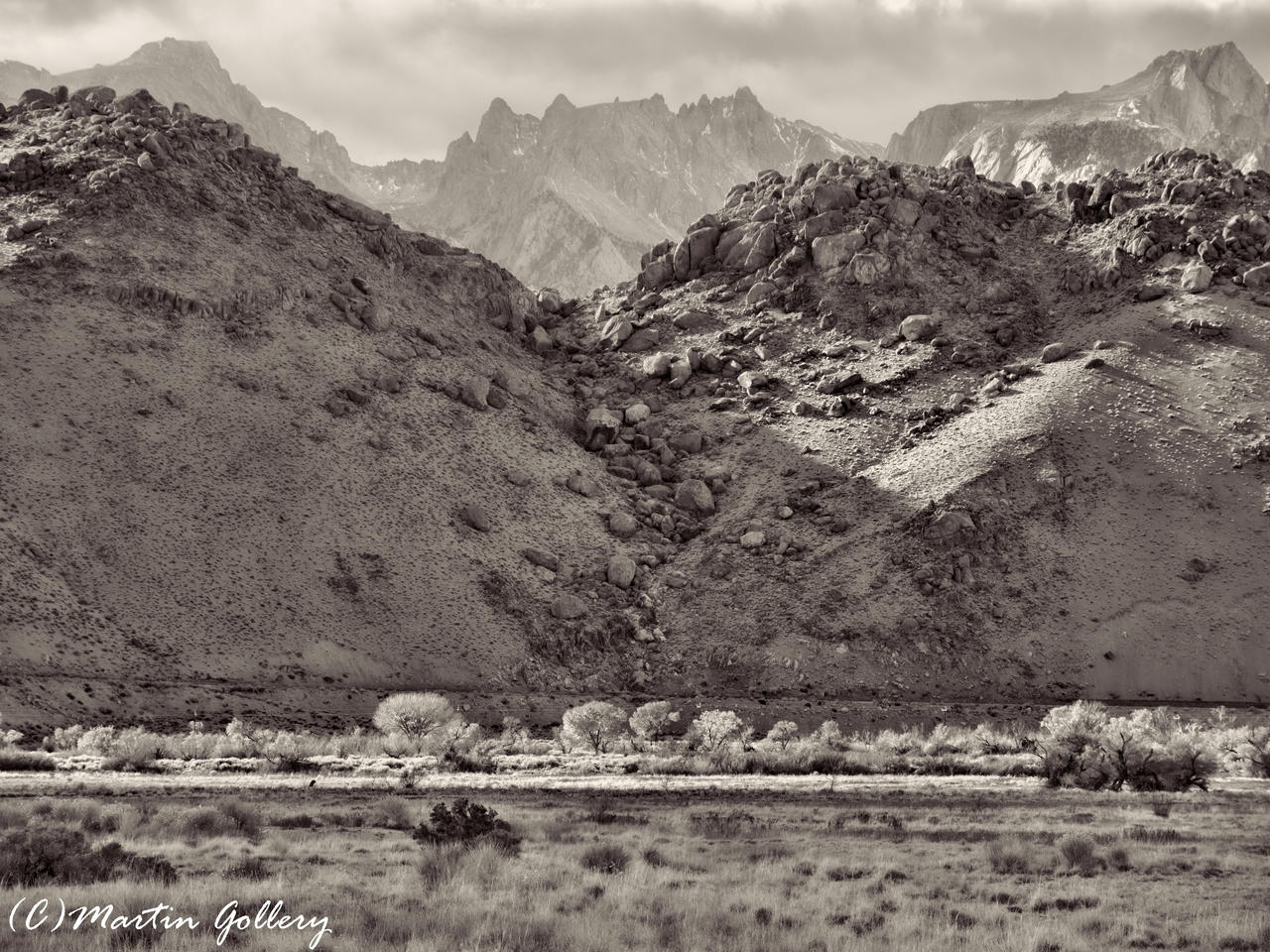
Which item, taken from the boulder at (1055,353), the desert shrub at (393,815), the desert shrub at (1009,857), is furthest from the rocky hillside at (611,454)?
the desert shrub at (1009,857)

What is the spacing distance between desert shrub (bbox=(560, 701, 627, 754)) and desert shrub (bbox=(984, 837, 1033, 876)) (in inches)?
954

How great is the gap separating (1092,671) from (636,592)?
25.1m

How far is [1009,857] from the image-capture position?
1991cm

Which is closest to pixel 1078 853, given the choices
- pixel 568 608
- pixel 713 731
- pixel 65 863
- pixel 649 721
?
pixel 65 863

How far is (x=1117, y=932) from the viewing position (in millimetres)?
15102

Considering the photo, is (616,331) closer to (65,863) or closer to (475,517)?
(475,517)

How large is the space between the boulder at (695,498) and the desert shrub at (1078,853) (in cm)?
5801

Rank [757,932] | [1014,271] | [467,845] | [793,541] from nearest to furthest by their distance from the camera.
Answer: [757,932] → [467,845] → [793,541] → [1014,271]

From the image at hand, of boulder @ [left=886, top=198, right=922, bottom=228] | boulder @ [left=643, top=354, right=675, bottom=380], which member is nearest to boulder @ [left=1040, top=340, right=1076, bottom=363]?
boulder @ [left=886, top=198, right=922, bottom=228]

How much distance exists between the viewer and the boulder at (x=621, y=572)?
71188 mm

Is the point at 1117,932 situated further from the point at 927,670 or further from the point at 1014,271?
the point at 1014,271

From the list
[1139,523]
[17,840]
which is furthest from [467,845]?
[1139,523]

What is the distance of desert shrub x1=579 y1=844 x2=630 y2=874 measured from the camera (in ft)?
62.4

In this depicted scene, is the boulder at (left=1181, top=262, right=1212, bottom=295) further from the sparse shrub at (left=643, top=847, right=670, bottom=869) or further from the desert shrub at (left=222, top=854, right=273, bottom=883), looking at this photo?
the desert shrub at (left=222, top=854, right=273, bottom=883)
